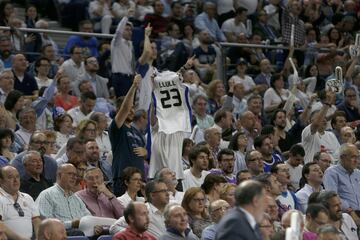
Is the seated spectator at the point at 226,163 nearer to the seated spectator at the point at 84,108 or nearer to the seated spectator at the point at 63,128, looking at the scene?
the seated spectator at the point at 63,128

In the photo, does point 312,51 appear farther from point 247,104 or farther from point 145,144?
point 145,144

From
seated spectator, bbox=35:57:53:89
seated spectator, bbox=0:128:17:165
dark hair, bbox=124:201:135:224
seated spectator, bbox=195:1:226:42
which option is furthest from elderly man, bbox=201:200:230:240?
seated spectator, bbox=195:1:226:42

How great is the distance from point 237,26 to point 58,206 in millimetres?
9979

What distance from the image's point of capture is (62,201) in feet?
44.1

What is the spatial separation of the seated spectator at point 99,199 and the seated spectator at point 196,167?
54.3 inches

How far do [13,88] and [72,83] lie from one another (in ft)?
4.94

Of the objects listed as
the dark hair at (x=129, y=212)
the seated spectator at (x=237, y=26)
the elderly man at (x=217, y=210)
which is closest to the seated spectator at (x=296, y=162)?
the elderly man at (x=217, y=210)

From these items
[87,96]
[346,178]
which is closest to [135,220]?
[346,178]

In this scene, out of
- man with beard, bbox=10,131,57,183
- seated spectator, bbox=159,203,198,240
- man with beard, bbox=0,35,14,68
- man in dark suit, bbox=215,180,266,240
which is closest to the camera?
man in dark suit, bbox=215,180,266,240

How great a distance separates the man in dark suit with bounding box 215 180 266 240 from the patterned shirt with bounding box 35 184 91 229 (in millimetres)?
4332

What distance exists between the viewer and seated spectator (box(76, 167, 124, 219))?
539 inches

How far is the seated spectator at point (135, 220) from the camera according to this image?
40.0ft

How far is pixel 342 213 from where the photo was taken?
1475cm

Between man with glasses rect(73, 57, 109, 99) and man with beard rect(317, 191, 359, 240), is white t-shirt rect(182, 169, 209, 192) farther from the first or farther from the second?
man with glasses rect(73, 57, 109, 99)
